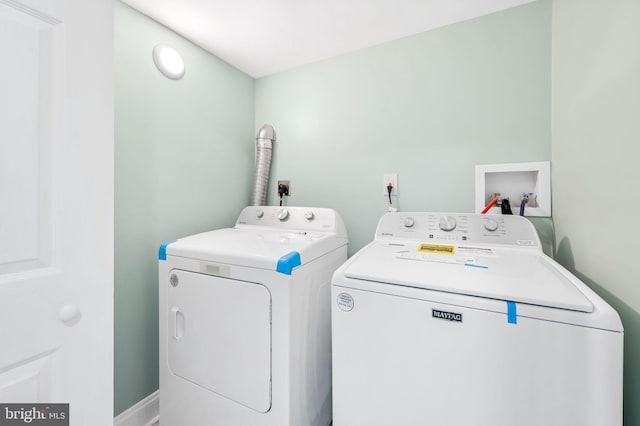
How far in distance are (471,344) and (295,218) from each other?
113cm

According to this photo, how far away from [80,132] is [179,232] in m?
1.00

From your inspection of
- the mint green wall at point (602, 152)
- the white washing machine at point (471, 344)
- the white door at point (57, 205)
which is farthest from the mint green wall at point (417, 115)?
the white door at point (57, 205)

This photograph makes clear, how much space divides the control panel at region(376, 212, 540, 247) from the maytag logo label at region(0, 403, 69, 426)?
135 centimetres

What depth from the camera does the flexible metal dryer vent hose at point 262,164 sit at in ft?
6.48

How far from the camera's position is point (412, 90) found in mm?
1601

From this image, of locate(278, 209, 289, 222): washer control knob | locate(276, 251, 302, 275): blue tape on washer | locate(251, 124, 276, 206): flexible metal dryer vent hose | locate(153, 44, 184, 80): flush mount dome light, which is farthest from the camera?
locate(251, 124, 276, 206): flexible metal dryer vent hose

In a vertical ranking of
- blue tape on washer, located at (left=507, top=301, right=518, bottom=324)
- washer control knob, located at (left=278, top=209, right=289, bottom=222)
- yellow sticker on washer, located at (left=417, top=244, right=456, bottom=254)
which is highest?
washer control knob, located at (left=278, top=209, right=289, bottom=222)

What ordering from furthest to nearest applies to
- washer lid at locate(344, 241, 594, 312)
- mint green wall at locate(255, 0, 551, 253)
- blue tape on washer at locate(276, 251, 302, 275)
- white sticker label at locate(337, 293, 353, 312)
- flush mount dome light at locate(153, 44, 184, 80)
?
flush mount dome light at locate(153, 44, 184, 80) < mint green wall at locate(255, 0, 551, 253) < blue tape on washer at locate(276, 251, 302, 275) < white sticker label at locate(337, 293, 353, 312) < washer lid at locate(344, 241, 594, 312)

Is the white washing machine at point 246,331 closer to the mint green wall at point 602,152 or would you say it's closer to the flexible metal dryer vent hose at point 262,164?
the flexible metal dryer vent hose at point 262,164

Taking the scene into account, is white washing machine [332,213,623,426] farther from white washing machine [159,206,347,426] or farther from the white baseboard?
the white baseboard

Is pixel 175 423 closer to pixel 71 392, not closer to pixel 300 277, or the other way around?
pixel 71 392

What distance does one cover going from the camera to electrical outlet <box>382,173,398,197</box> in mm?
1647

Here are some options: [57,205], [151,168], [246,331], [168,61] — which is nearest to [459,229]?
[246,331]

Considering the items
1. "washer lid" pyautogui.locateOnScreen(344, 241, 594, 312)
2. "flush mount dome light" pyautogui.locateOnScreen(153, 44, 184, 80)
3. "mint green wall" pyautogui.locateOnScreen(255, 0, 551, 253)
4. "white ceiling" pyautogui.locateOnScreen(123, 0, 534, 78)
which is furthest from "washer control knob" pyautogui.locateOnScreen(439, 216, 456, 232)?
"flush mount dome light" pyautogui.locateOnScreen(153, 44, 184, 80)
